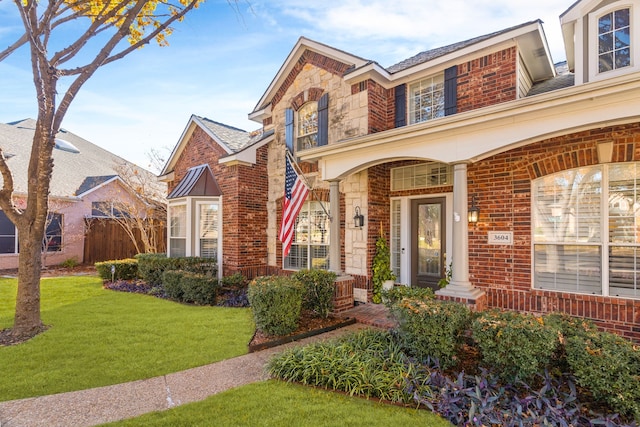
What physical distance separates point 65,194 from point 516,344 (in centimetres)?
1862

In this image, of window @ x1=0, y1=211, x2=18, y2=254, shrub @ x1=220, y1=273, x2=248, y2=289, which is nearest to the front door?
shrub @ x1=220, y1=273, x2=248, y2=289

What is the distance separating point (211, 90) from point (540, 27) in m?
8.33

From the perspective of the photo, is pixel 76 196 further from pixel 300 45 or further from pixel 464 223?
pixel 464 223

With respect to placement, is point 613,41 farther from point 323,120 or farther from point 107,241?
point 107,241

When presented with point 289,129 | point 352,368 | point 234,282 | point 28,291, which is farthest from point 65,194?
point 352,368

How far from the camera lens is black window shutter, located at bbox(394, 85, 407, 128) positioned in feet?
27.2

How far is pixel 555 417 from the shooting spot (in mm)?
3367

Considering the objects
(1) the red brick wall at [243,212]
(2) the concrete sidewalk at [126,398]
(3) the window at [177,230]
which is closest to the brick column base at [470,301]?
(2) the concrete sidewalk at [126,398]

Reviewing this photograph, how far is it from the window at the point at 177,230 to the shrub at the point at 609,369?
10786mm

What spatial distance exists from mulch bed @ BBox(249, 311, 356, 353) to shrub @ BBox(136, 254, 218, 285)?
457 cm

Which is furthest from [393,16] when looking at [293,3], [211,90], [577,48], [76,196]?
[76,196]

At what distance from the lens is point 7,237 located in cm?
1447

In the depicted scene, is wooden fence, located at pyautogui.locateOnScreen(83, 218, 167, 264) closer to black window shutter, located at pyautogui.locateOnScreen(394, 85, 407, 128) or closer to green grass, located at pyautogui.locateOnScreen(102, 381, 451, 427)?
black window shutter, located at pyautogui.locateOnScreen(394, 85, 407, 128)

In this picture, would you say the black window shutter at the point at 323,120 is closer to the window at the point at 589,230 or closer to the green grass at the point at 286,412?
the window at the point at 589,230
